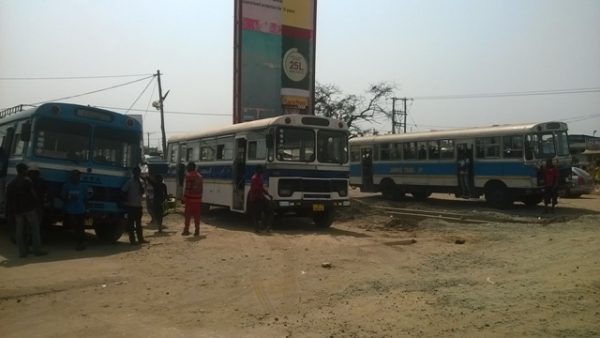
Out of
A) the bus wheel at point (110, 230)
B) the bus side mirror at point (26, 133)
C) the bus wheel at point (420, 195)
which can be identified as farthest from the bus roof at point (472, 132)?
the bus side mirror at point (26, 133)

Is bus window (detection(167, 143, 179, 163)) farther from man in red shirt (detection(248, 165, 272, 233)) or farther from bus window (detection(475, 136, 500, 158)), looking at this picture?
bus window (detection(475, 136, 500, 158))

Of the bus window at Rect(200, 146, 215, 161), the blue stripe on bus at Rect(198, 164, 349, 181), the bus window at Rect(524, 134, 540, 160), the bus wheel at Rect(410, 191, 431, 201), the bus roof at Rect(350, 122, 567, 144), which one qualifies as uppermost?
the bus roof at Rect(350, 122, 567, 144)

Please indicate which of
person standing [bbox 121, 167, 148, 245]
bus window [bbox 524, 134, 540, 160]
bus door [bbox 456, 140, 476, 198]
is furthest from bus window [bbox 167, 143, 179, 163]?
bus window [bbox 524, 134, 540, 160]

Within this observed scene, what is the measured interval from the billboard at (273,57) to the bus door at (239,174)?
6772mm

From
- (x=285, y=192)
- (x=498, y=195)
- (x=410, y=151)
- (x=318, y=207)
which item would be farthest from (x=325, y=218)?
(x=410, y=151)

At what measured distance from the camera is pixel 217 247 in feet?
37.1

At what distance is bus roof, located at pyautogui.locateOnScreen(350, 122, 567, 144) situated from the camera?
19031mm

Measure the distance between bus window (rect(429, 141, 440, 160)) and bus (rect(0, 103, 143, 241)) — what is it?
13.1 m

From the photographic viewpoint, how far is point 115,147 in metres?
12.3

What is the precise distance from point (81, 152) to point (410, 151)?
15138 mm

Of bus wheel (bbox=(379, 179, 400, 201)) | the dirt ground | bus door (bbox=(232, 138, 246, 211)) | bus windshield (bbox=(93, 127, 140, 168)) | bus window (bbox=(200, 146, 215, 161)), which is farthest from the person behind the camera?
bus wheel (bbox=(379, 179, 400, 201))

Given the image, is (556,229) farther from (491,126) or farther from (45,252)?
(45,252)

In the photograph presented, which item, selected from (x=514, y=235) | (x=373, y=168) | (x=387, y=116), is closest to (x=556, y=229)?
(x=514, y=235)

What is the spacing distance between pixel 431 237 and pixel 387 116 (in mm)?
44264
